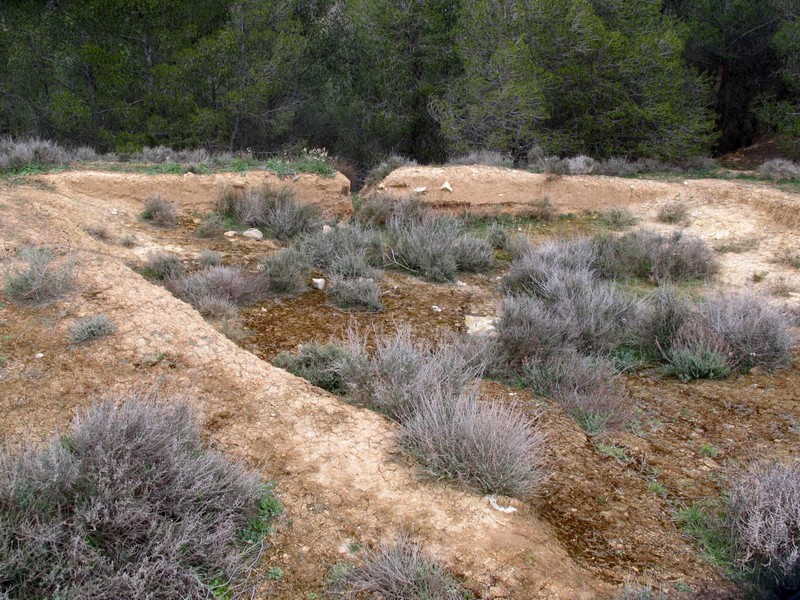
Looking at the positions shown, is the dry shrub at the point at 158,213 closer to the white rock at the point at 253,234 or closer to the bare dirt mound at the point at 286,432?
the white rock at the point at 253,234

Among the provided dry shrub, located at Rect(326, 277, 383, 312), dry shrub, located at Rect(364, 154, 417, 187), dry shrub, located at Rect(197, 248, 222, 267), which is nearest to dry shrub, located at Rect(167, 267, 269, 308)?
dry shrub, located at Rect(197, 248, 222, 267)

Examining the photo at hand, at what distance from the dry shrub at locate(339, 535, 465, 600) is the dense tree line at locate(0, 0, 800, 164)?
11.5 m

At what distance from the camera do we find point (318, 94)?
717 inches

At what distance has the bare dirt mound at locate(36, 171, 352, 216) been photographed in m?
7.98

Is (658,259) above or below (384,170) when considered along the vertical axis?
below

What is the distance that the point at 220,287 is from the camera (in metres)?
5.56

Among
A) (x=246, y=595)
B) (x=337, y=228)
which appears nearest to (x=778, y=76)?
(x=337, y=228)

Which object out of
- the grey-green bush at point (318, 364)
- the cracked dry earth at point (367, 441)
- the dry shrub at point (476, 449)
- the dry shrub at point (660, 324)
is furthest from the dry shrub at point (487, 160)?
the dry shrub at point (476, 449)

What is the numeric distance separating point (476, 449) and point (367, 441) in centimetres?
63

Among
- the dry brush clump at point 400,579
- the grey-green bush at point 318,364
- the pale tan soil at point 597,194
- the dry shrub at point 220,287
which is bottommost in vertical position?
the dry brush clump at point 400,579

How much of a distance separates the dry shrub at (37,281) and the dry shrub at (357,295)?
2403 millimetres

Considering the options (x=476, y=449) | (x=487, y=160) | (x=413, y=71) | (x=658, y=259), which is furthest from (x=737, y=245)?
(x=413, y=71)

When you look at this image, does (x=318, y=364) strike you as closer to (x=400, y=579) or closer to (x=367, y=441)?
(x=367, y=441)

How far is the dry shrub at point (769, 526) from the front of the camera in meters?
2.48
